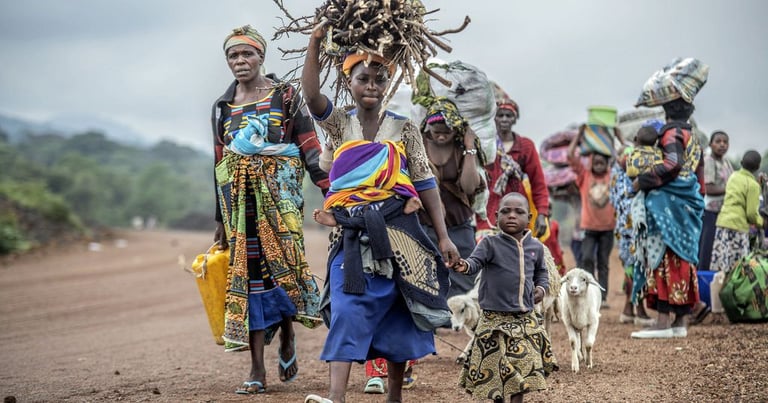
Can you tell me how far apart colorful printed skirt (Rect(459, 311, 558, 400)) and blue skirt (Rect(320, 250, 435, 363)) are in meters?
0.31

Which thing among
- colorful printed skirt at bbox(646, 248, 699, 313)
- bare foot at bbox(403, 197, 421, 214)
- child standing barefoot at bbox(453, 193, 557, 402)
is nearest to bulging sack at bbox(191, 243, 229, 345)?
bare foot at bbox(403, 197, 421, 214)

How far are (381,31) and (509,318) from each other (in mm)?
1851

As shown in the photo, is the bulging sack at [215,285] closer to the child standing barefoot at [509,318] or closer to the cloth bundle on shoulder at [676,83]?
the child standing barefoot at [509,318]

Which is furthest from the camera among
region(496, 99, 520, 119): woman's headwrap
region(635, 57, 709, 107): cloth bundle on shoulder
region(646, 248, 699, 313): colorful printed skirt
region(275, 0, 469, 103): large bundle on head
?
region(496, 99, 520, 119): woman's headwrap

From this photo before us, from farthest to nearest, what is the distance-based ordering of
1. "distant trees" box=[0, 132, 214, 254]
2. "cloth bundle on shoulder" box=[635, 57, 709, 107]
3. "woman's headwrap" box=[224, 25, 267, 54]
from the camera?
"distant trees" box=[0, 132, 214, 254] < "cloth bundle on shoulder" box=[635, 57, 709, 107] < "woman's headwrap" box=[224, 25, 267, 54]

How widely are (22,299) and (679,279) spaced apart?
33.7 feet

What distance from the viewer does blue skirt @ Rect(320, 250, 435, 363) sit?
494 cm

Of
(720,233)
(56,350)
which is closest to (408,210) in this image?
(56,350)

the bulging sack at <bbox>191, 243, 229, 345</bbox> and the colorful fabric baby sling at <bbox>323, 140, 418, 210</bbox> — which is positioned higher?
the colorful fabric baby sling at <bbox>323, 140, 418, 210</bbox>

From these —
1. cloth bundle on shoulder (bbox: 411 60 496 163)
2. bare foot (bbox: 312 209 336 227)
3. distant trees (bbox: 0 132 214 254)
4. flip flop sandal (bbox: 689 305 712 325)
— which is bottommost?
flip flop sandal (bbox: 689 305 712 325)

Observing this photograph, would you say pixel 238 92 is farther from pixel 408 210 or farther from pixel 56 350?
pixel 56 350

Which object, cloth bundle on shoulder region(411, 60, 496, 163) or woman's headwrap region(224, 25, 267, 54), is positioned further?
cloth bundle on shoulder region(411, 60, 496, 163)

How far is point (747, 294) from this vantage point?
9.30m

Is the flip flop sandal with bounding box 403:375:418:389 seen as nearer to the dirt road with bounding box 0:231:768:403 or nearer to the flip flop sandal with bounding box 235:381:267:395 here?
the dirt road with bounding box 0:231:768:403
